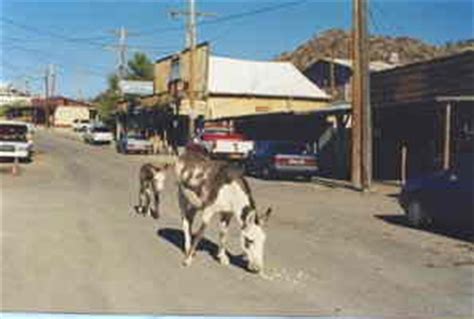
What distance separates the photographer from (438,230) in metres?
18.1

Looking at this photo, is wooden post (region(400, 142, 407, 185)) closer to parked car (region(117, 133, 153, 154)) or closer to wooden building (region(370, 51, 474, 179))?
wooden building (region(370, 51, 474, 179))

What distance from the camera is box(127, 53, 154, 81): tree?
2923 inches

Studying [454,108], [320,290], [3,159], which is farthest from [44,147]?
[320,290]

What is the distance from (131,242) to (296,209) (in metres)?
7.37

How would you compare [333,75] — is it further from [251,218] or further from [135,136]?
[251,218]

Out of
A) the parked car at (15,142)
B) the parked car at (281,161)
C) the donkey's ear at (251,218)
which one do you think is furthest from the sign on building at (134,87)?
the donkey's ear at (251,218)

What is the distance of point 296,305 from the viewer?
9.94 m

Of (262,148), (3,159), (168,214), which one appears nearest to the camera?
(168,214)

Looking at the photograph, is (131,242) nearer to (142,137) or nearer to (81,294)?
(81,294)

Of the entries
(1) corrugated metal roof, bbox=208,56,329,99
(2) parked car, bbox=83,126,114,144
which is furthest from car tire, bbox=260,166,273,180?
(1) corrugated metal roof, bbox=208,56,329,99

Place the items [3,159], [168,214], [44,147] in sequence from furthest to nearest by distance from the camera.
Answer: [44,147] < [3,159] < [168,214]

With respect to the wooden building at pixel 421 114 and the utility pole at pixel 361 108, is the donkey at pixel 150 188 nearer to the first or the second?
the wooden building at pixel 421 114

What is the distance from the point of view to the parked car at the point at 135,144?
2461 centimetres

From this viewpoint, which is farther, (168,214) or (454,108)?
(454,108)
